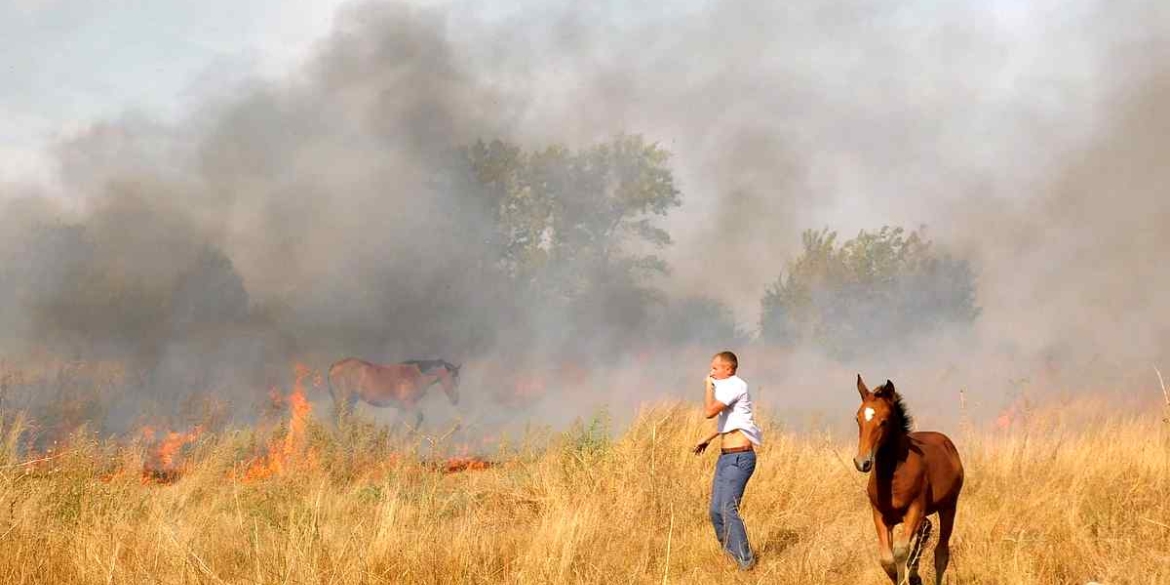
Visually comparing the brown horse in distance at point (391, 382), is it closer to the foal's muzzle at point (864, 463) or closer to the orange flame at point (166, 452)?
the orange flame at point (166, 452)

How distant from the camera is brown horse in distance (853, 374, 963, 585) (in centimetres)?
558

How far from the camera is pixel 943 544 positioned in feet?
20.2

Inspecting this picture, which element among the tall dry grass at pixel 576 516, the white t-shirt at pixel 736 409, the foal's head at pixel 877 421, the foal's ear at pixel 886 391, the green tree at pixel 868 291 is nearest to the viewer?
the foal's head at pixel 877 421

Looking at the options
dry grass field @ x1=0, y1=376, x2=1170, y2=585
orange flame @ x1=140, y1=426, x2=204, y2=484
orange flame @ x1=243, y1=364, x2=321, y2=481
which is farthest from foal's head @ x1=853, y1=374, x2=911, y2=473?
orange flame @ x1=140, y1=426, x2=204, y2=484

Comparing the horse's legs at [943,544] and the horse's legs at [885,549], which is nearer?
the horse's legs at [885,549]

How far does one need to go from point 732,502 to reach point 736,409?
63 centimetres

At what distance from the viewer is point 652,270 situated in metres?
35.7

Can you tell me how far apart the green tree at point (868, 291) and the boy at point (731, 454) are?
77.5ft

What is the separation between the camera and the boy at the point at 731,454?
669 cm

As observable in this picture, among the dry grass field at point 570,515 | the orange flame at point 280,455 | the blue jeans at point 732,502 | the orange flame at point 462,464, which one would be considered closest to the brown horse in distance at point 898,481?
the dry grass field at point 570,515

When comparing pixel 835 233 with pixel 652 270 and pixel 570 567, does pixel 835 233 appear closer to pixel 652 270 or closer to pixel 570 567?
pixel 652 270

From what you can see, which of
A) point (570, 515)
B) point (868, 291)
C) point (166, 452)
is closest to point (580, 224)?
point (868, 291)

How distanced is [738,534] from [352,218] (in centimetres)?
2396

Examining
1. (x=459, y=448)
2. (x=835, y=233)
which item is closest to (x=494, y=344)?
(x=459, y=448)
